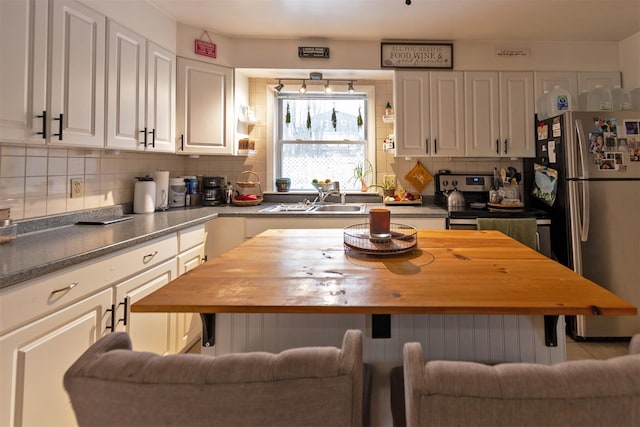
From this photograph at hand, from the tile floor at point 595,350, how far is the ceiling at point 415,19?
8.09ft

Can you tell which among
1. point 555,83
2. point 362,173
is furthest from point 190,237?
point 555,83

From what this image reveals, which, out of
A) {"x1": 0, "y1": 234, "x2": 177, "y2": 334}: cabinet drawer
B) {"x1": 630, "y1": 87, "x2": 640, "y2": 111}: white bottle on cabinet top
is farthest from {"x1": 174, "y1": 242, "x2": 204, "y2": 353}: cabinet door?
{"x1": 630, "y1": 87, "x2": 640, "y2": 111}: white bottle on cabinet top

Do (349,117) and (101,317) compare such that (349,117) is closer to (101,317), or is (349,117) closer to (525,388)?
(101,317)

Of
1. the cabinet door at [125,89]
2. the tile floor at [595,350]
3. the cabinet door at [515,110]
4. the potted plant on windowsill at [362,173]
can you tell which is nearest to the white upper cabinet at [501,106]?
the cabinet door at [515,110]

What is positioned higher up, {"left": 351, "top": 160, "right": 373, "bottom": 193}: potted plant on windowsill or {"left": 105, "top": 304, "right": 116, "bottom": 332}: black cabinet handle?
{"left": 351, "top": 160, "right": 373, "bottom": 193}: potted plant on windowsill

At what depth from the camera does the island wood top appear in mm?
777

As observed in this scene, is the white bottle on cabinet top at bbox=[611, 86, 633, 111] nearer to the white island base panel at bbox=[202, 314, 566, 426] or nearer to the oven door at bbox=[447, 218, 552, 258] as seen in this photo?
the oven door at bbox=[447, 218, 552, 258]

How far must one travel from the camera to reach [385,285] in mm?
927

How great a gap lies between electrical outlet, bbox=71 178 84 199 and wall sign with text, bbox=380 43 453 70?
2.54m

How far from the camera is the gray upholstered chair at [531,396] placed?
45 cm

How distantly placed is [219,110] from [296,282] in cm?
232

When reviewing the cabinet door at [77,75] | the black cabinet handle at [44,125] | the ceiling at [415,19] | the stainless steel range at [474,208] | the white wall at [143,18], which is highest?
the ceiling at [415,19]

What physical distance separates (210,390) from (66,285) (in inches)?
46.0

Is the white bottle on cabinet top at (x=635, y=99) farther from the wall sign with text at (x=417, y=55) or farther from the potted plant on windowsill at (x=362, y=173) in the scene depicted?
the potted plant on windowsill at (x=362, y=173)
